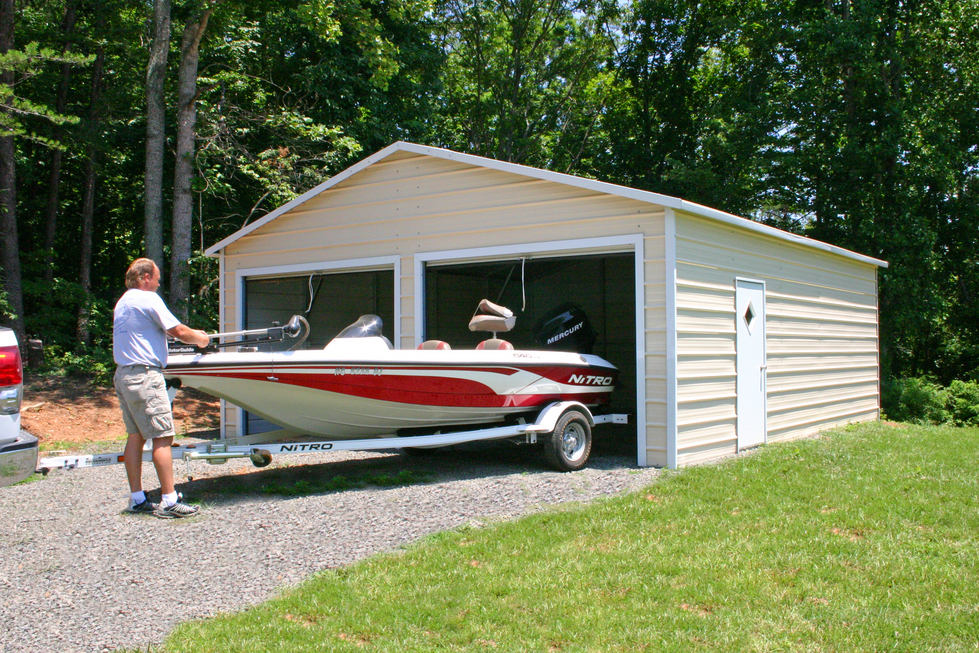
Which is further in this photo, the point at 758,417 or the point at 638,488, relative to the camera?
the point at 758,417

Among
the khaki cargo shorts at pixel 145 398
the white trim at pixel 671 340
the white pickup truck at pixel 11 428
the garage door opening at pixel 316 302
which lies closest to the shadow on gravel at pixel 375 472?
the white trim at pixel 671 340

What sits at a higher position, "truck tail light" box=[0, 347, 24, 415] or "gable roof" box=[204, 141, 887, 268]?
"gable roof" box=[204, 141, 887, 268]

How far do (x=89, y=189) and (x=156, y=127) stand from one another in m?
5.48

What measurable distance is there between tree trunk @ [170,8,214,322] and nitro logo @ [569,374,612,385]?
8.61m

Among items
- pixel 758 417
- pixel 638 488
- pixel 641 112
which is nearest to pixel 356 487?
pixel 638 488

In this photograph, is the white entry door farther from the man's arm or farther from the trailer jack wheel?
the man's arm

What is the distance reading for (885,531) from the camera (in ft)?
16.2

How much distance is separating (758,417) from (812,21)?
475 inches

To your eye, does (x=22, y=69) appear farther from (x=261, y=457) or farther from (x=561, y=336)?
(x=561, y=336)

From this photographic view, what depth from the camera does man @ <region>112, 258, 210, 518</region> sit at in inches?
209

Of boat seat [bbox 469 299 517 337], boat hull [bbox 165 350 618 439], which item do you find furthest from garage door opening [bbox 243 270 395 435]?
boat hull [bbox 165 350 618 439]

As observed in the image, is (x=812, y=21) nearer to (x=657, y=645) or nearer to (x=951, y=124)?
(x=951, y=124)

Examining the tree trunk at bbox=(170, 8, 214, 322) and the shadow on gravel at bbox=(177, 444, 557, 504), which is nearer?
the shadow on gravel at bbox=(177, 444, 557, 504)

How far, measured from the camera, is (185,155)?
14.1 metres
